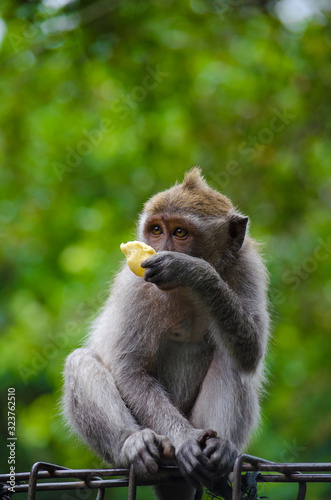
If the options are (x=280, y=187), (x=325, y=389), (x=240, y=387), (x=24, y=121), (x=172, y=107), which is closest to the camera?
(x=240, y=387)

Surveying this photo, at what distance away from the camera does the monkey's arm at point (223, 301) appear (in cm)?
505

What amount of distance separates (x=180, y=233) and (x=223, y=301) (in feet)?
2.50

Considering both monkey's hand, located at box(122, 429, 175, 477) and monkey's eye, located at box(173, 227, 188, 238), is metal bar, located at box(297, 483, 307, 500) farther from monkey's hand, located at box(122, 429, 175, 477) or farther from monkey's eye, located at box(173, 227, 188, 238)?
monkey's eye, located at box(173, 227, 188, 238)

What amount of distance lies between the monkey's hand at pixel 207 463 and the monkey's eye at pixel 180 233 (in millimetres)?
1818

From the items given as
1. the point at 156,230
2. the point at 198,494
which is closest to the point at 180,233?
the point at 156,230

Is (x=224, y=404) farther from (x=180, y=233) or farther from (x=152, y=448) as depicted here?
(x=180, y=233)

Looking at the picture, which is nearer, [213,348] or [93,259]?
[213,348]

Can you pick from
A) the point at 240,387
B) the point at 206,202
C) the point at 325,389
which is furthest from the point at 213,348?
the point at 325,389

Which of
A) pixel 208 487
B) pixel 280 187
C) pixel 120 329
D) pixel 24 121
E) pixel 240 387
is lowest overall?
pixel 208 487

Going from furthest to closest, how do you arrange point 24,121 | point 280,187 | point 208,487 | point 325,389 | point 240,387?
point 24,121 → point 280,187 → point 325,389 → point 240,387 → point 208,487

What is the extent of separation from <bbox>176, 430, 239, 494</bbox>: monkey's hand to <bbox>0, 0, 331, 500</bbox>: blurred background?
5.80 metres

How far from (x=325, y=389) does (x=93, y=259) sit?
4.89 m

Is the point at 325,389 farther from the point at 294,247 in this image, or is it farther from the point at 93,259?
the point at 93,259

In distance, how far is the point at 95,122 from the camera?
43.2 feet
